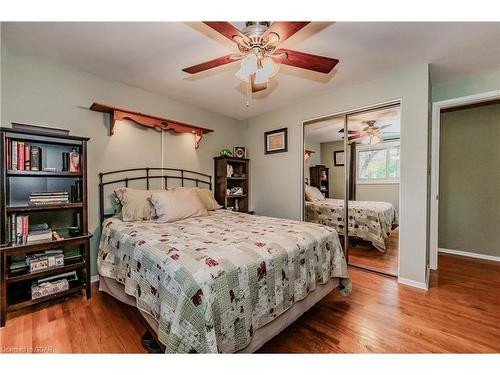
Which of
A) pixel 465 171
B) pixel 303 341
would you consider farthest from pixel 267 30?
pixel 465 171

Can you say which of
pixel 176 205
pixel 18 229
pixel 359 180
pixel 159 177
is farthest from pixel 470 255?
pixel 18 229

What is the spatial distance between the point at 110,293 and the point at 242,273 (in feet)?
5.23

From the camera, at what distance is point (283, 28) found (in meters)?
1.37

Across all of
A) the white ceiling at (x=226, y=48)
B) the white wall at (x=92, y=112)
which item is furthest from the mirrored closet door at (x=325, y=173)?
the white wall at (x=92, y=112)

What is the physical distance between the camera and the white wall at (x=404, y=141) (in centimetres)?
236

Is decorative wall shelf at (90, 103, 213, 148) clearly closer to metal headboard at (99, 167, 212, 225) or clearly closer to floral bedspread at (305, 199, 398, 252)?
metal headboard at (99, 167, 212, 225)

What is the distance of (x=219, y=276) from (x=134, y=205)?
5.63 feet

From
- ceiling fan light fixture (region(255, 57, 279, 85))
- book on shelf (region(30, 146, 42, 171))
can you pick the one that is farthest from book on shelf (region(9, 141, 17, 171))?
ceiling fan light fixture (region(255, 57, 279, 85))

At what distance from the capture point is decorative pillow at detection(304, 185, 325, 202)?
3273 mm

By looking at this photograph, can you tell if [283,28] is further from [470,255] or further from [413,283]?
[470,255]

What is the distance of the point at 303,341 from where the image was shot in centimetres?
156

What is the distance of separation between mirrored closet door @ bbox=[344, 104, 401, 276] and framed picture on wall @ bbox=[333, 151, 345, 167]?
72mm

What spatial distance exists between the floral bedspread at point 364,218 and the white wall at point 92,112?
210cm

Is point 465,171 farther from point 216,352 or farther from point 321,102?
point 216,352
